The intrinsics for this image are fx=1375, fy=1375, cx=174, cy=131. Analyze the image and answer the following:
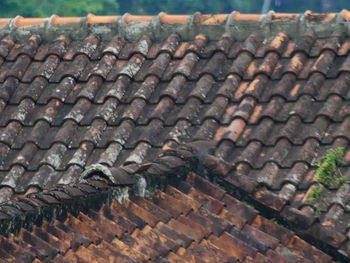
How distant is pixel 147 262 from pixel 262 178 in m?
2.36

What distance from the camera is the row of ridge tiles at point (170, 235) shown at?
376 inches

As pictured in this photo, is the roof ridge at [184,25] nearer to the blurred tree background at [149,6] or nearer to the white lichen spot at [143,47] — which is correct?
the white lichen spot at [143,47]

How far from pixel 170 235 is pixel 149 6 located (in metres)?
62.2

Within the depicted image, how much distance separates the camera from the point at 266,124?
12.4 meters

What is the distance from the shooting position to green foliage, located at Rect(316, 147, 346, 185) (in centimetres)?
1138

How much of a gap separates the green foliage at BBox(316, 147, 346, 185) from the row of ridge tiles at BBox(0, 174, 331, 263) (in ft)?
3.28

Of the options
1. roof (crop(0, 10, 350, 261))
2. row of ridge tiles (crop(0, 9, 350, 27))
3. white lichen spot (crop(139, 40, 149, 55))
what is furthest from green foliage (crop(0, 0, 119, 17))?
white lichen spot (crop(139, 40, 149, 55))

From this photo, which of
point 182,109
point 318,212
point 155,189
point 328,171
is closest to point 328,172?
point 328,171

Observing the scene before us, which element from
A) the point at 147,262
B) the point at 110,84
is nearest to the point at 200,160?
the point at 147,262

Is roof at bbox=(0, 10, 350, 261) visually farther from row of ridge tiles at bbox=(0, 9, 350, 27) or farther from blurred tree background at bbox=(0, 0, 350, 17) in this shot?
blurred tree background at bbox=(0, 0, 350, 17)

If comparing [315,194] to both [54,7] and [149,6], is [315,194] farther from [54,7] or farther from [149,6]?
[149,6]

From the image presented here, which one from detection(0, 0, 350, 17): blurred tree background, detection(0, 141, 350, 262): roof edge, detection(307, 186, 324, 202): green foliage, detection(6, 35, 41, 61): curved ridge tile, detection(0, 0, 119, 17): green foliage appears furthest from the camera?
detection(0, 0, 350, 17): blurred tree background

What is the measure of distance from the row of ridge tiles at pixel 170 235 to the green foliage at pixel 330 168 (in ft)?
3.28

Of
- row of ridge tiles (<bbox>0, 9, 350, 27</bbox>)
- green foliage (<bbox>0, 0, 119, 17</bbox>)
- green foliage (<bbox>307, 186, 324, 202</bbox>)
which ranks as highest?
green foliage (<bbox>0, 0, 119, 17</bbox>)
